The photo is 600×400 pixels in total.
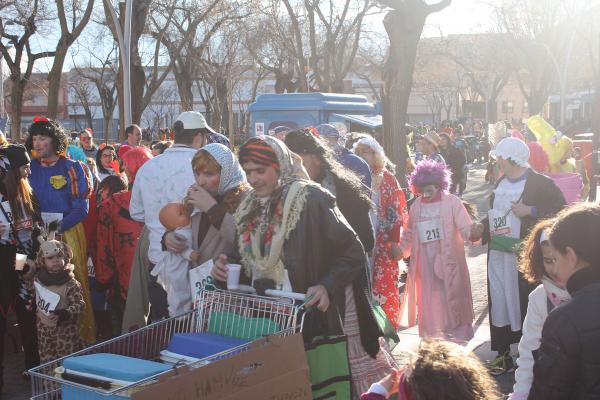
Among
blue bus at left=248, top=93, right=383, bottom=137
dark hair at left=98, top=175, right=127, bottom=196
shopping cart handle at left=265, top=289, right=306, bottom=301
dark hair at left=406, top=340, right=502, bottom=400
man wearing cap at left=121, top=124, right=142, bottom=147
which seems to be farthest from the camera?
blue bus at left=248, top=93, right=383, bottom=137

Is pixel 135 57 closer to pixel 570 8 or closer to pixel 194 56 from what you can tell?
pixel 194 56

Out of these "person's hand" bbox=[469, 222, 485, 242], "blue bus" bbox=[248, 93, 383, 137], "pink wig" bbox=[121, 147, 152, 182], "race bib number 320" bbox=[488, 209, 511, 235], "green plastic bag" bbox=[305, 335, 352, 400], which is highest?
"blue bus" bbox=[248, 93, 383, 137]

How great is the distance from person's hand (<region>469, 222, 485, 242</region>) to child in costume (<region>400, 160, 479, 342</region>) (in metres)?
0.11

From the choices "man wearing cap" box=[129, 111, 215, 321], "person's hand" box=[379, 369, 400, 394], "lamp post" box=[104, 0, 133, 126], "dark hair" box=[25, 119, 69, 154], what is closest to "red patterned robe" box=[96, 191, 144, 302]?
"dark hair" box=[25, 119, 69, 154]

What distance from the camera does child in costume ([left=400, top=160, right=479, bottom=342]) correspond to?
24.3 feet

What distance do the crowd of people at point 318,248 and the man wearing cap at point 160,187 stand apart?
0.01 m

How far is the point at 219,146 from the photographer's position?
4.97 metres

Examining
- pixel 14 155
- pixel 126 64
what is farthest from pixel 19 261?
pixel 126 64

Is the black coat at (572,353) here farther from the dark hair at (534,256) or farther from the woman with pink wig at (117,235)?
the woman with pink wig at (117,235)

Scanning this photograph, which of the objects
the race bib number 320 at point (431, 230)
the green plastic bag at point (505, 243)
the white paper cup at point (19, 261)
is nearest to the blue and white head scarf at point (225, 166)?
the white paper cup at point (19, 261)

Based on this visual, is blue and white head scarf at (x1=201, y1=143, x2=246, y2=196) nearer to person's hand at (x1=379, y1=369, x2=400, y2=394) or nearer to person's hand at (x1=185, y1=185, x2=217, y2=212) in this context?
person's hand at (x1=185, y1=185, x2=217, y2=212)

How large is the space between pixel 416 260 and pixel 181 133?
2.59m

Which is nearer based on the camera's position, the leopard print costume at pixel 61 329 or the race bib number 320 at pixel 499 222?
the leopard print costume at pixel 61 329

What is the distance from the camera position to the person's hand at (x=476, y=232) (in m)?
7.05
